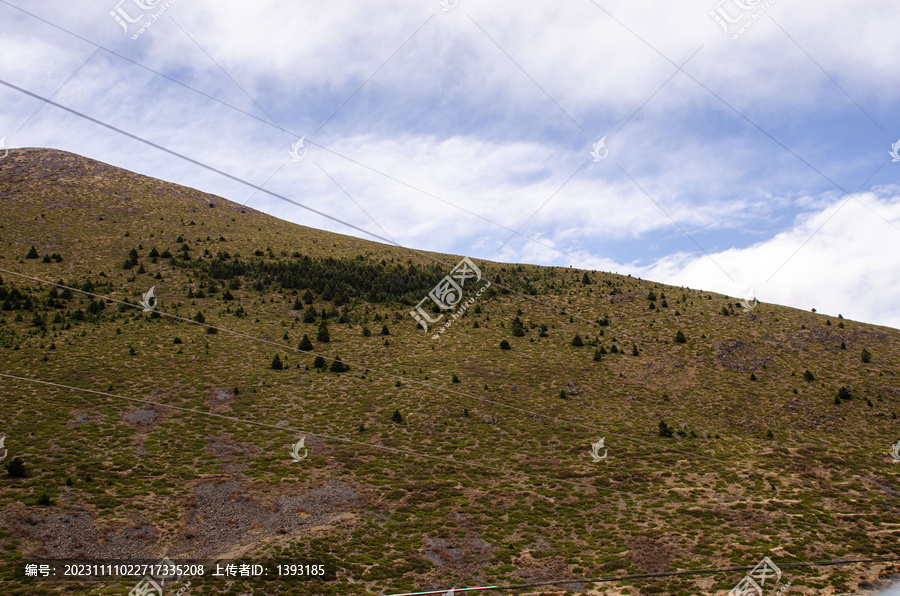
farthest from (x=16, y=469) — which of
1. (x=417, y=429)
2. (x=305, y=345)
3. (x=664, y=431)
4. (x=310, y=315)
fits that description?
(x=664, y=431)

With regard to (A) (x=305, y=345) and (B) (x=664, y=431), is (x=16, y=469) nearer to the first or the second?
(A) (x=305, y=345)

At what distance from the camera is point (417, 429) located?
40562mm

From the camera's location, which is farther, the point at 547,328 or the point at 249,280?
the point at 249,280

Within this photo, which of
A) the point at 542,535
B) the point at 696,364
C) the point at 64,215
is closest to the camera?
the point at 542,535

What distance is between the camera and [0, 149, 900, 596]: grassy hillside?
84.4 feet

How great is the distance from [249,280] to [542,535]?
183ft

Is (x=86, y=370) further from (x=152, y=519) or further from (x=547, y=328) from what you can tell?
(x=547, y=328)

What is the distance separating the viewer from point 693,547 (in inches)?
1073

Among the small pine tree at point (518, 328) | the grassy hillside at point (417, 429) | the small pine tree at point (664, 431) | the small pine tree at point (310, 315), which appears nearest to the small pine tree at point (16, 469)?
the grassy hillside at point (417, 429)

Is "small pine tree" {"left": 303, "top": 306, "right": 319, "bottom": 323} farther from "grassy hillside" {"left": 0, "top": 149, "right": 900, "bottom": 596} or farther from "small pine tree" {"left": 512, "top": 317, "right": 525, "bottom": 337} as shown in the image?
"small pine tree" {"left": 512, "top": 317, "right": 525, "bottom": 337}

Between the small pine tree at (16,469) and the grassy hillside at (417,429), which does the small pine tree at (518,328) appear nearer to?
the grassy hillside at (417,429)

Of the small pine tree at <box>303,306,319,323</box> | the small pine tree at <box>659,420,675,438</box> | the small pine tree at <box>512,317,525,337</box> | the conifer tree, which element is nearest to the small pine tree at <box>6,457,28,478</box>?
the conifer tree

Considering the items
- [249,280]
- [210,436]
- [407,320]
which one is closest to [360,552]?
[210,436]

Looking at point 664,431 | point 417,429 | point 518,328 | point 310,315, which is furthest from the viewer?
point 518,328
